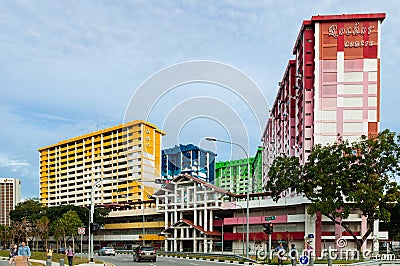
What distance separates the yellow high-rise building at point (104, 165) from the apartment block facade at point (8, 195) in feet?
60.0

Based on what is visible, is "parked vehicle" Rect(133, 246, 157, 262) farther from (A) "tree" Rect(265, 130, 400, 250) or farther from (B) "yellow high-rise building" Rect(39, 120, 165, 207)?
(B) "yellow high-rise building" Rect(39, 120, 165, 207)

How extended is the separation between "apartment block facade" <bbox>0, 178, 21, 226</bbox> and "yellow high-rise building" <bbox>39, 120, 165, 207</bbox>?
18276mm

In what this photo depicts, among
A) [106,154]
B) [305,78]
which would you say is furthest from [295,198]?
[106,154]

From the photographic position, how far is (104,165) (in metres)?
133

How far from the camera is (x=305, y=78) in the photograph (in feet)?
198

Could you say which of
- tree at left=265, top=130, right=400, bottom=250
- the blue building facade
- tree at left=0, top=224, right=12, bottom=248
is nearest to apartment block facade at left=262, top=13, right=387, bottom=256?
tree at left=265, top=130, right=400, bottom=250

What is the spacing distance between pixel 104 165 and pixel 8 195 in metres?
52.9

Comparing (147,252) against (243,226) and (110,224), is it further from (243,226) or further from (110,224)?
(110,224)

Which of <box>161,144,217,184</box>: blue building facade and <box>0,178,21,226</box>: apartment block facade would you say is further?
<box>0,178,21,226</box>: apartment block facade

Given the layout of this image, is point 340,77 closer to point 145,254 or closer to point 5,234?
point 145,254

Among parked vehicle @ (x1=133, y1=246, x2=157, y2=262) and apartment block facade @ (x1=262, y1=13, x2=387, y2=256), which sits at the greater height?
apartment block facade @ (x1=262, y1=13, x2=387, y2=256)

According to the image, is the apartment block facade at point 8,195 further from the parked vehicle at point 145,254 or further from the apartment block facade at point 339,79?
the parked vehicle at point 145,254

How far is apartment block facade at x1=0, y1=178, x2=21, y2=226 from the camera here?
163 m

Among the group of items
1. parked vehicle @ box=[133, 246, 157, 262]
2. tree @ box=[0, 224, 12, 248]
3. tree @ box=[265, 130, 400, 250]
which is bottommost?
tree @ box=[0, 224, 12, 248]
